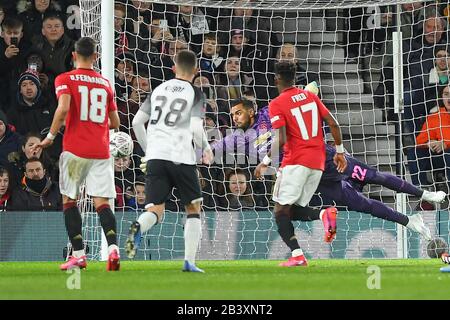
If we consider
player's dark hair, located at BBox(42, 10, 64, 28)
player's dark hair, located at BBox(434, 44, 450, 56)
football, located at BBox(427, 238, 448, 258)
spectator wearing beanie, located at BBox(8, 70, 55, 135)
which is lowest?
football, located at BBox(427, 238, 448, 258)

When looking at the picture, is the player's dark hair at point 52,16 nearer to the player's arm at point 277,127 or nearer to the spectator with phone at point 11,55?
the spectator with phone at point 11,55

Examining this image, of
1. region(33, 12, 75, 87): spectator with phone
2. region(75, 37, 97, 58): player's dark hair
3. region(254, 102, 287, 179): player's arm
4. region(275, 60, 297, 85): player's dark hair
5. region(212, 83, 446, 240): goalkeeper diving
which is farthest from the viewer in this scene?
region(33, 12, 75, 87): spectator with phone

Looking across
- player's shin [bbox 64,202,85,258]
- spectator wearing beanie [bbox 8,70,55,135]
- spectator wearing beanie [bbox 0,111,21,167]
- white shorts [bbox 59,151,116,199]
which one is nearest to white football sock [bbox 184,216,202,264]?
white shorts [bbox 59,151,116,199]

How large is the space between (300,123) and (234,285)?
3339 millimetres

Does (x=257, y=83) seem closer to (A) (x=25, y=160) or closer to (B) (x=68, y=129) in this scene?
(A) (x=25, y=160)

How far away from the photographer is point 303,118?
10320 mm

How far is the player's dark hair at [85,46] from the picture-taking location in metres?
9.39

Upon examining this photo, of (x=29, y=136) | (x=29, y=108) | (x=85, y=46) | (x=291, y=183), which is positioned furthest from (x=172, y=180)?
(x=29, y=108)

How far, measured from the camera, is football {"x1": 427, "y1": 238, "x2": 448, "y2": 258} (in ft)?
41.4

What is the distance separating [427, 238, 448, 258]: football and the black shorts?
4510mm

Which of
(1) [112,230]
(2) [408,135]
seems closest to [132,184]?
(2) [408,135]

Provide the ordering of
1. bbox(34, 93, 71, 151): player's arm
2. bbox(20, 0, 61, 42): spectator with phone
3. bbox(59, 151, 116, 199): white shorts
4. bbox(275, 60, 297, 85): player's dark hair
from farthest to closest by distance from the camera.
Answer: bbox(20, 0, 61, 42): spectator with phone < bbox(275, 60, 297, 85): player's dark hair < bbox(59, 151, 116, 199): white shorts < bbox(34, 93, 71, 151): player's arm

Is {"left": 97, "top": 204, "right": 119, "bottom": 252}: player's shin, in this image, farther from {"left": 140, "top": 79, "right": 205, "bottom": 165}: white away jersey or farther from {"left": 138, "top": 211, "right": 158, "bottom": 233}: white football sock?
{"left": 140, "top": 79, "right": 205, "bottom": 165}: white away jersey

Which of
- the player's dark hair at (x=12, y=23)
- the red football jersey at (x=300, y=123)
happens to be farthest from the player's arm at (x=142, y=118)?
the player's dark hair at (x=12, y=23)
